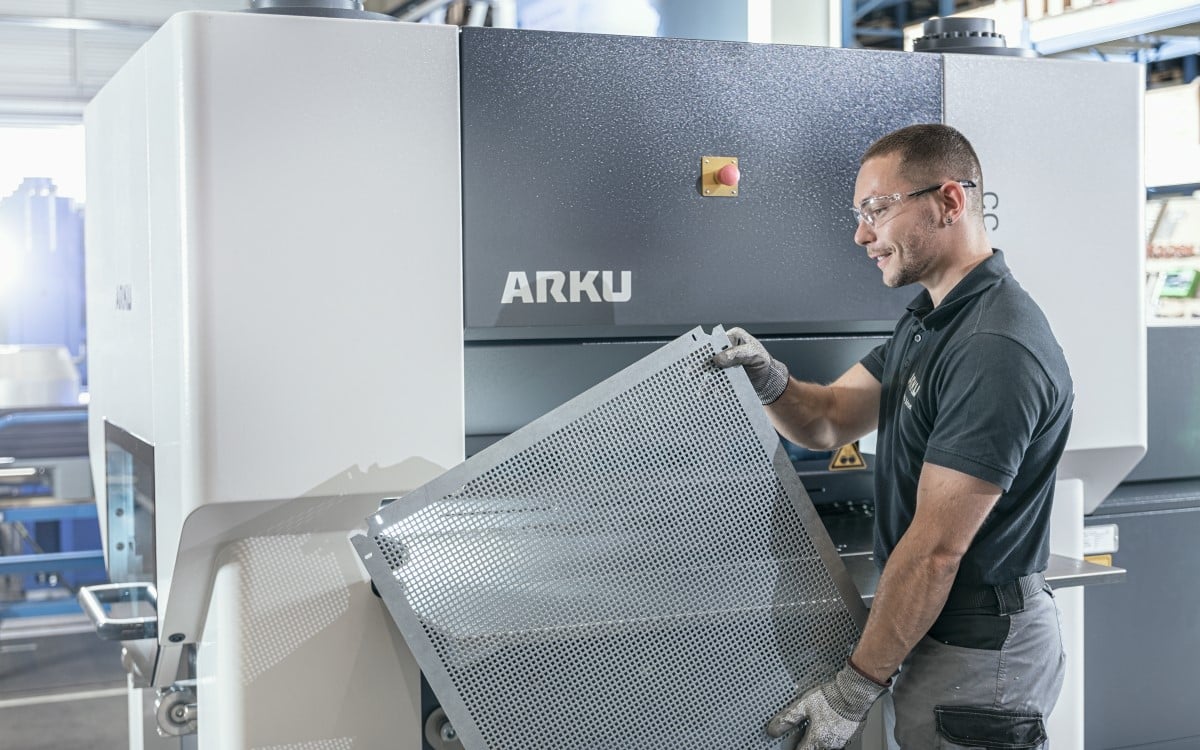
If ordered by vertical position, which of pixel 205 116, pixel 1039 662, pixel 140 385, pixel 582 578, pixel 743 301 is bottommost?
pixel 1039 662

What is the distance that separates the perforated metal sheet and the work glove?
3cm

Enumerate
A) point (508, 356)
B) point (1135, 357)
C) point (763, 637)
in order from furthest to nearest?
point (1135, 357) < point (508, 356) < point (763, 637)

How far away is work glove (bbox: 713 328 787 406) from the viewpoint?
1.71 metres

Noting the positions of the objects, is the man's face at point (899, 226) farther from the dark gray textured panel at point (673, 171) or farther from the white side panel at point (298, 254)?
the white side panel at point (298, 254)

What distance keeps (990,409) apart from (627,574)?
1.79 feet

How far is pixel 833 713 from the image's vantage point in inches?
66.3

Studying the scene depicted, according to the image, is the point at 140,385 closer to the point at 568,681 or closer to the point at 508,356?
the point at 508,356

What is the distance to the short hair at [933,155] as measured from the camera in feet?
5.97

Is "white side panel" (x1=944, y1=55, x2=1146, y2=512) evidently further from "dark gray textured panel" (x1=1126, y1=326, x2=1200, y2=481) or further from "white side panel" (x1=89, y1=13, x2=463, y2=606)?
"white side panel" (x1=89, y1=13, x2=463, y2=606)

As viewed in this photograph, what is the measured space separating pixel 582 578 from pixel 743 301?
0.62 metres

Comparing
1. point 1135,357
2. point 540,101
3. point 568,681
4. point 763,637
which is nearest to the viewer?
point 568,681

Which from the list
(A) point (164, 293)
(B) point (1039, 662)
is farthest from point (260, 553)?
(B) point (1039, 662)

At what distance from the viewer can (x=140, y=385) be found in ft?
6.77

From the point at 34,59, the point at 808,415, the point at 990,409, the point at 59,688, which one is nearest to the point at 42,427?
the point at 59,688
